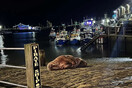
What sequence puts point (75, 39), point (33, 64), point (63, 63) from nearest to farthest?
point (33, 64)
point (63, 63)
point (75, 39)

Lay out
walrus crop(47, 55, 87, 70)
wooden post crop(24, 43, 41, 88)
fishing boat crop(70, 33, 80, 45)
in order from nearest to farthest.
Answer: wooden post crop(24, 43, 41, 88), walrus crop(47, 55, 87, 70), fishing boat crop(70, 33, 80, 45)

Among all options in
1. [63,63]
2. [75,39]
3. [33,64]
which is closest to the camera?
[33,64]

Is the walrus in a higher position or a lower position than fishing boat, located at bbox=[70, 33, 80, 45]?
lower

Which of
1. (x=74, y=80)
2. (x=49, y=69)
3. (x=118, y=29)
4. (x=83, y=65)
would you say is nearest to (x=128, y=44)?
(x=118, y=29)

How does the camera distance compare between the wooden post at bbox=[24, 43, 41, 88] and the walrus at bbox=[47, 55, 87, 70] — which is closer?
the wooden post at bbox=[24, 43, 41, 88]

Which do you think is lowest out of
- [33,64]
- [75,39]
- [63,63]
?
[63,63]

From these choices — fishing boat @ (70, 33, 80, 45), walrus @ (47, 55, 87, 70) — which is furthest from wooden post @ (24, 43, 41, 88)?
fishing boat @ (70, 33, 80, 45)

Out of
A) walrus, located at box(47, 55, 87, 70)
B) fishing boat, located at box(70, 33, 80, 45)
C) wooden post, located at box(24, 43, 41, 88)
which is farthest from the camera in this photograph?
fishing boat, located at box(70, 33, 80, 45)

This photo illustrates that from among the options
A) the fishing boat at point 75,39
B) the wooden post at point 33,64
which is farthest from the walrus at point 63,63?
the fishing boat at point 75,39

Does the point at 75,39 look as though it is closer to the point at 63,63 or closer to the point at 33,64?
the point at 63,63

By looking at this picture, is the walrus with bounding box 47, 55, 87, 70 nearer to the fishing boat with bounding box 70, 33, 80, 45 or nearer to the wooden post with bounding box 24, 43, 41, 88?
the wooden post with bounding box 24, 43, 41, 88

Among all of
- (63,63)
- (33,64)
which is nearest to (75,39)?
(63,63)

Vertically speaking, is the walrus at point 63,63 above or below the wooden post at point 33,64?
below

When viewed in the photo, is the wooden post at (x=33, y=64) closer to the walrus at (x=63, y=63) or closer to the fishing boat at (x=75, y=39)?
the walrus at (x=63, y=63)
